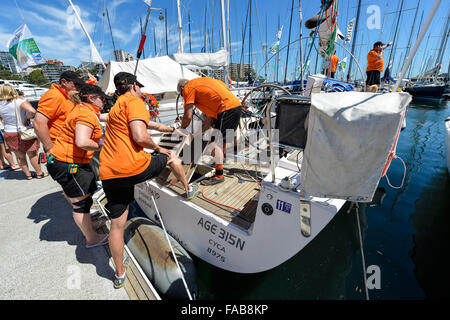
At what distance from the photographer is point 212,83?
2658 mm

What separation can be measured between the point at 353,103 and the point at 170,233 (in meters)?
2.66

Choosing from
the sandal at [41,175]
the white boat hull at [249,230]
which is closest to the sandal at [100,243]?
the white boat hull at [249,230]

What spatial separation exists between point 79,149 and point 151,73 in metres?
5.54

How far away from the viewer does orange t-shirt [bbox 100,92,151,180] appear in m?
1.59

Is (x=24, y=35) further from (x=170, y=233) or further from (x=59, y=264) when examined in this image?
(x=170, y=233)

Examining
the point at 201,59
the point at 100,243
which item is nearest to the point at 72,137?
the point at 100,243

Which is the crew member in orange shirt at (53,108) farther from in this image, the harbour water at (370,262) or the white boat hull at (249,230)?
the harbour water at (370,262)

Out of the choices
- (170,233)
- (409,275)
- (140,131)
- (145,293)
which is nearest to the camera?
(140,131)

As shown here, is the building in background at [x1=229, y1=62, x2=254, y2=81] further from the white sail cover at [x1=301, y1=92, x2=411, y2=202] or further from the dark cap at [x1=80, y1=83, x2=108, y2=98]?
the white sail cover at [x1=301, y1=92, x2=411, y2=202]

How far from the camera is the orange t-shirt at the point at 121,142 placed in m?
1.59

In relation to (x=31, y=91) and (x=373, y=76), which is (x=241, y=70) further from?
(x=373, y=76)
